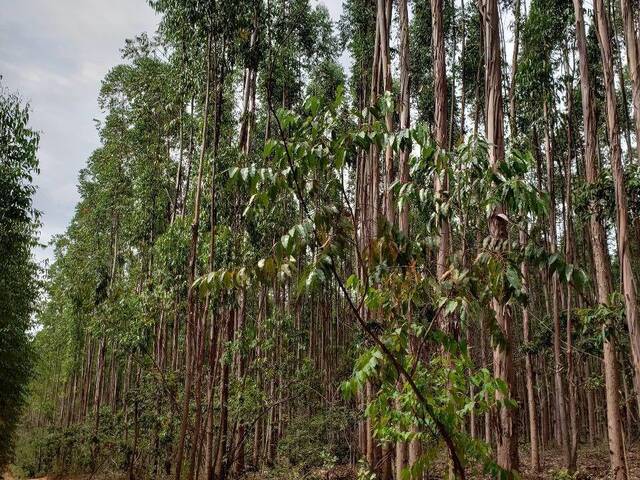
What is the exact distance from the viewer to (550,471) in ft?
41.2

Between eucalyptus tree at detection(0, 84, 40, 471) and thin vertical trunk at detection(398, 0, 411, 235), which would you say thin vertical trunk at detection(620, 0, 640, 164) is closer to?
thin vertical trunk at detection(398, 0, 411, 235)

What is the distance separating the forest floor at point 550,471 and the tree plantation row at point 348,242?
0.18 m

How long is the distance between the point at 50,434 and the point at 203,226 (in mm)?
11644

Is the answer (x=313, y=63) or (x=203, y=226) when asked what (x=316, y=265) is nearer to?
(x=203, y=226)

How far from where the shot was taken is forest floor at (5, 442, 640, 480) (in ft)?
38.4

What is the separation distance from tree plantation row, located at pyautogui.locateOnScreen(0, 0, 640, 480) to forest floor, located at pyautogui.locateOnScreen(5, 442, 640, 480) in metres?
0.18

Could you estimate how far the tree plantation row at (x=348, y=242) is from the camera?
296cm

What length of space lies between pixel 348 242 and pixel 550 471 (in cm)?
1235

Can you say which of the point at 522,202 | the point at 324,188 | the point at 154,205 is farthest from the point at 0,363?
the point at 522,202

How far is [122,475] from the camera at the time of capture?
45.5 feet

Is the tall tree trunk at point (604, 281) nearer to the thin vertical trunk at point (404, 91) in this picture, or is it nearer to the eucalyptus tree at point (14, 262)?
the thin vertical trunk at point (404, 91)

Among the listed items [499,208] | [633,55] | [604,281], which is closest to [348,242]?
[499,208]

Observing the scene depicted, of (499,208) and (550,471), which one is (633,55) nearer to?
(499,208)

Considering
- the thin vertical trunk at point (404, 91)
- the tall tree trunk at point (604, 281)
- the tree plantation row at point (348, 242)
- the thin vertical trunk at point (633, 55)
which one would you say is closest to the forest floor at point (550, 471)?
the tree plantation row at point (348, 242)
